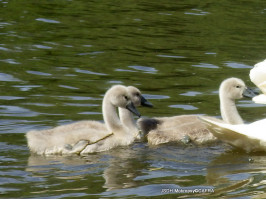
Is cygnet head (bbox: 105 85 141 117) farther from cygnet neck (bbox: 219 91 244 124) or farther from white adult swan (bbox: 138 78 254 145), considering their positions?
cygnet neck (bbox: 219 91 244 124)

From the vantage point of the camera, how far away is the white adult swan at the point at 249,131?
7.85 m

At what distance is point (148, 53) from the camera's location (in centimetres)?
1339

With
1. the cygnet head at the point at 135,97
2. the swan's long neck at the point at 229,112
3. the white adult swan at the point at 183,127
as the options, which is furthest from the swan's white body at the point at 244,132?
the cygnet head at the point at 135,97

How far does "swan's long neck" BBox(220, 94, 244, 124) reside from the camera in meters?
9.23

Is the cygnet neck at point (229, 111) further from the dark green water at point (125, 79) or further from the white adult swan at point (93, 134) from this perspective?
the white adult swan at point (93, 134)

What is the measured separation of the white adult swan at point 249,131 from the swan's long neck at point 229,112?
106 centimetres

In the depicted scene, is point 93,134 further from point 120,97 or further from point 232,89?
point 232,89

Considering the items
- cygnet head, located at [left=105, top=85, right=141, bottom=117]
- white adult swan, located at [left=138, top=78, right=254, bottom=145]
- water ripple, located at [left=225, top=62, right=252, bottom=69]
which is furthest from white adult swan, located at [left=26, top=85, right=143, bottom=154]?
water ripple, located at [left=225, top=62, right=252, bottom=69]

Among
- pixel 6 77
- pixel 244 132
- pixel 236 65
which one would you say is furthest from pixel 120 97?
pixel 236 65

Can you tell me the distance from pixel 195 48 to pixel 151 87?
293 centimetres

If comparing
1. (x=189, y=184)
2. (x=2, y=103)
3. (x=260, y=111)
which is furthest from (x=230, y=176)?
(x=2, y=103)

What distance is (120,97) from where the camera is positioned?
884cm

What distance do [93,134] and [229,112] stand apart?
1750 millimetres

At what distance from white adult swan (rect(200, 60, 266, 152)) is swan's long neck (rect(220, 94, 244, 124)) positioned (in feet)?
3.48
